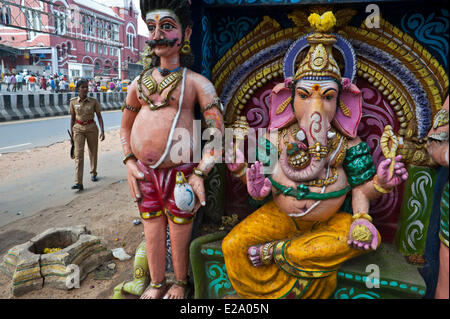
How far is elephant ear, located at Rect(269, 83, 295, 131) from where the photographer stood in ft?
7.96

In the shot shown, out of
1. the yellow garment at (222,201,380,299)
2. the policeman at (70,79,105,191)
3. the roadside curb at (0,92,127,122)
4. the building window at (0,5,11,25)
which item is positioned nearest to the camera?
the yellow garment at (222,201,380,299)

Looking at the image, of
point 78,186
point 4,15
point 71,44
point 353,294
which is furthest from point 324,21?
point 71,44

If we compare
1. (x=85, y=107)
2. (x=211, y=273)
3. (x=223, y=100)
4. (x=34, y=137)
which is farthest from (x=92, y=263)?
(x=34, y=137)

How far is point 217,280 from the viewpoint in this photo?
2.57m

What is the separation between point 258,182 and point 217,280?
0.86 metres

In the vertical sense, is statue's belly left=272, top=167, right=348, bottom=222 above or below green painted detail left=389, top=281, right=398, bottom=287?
above

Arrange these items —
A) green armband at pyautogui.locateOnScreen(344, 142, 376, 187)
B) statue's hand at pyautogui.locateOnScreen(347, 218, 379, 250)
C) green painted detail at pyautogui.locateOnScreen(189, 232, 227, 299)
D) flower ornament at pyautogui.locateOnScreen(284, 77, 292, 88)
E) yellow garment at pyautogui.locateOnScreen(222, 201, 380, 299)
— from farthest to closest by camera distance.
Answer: green painted detail at pyautogui.locateOnScreen(189, 232, 227, 299) < flower ornament at pyautogui.locateOnScreen(284, 77, 292, 88) < green armband at pyautogui.locateOnScreen(344, 142, 376, 187) < yellow garment at pyautogui.locateOnScreen(222, 201, 380, 299) < statue's hand at pyautogui.locateOnScreen(347, 218, 379, 250)

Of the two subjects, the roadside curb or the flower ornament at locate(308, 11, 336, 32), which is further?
the roadside curb

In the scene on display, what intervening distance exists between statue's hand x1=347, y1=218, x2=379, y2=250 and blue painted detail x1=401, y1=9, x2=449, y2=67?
1.27 m

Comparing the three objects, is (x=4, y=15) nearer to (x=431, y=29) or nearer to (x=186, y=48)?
(x=186, y=48)

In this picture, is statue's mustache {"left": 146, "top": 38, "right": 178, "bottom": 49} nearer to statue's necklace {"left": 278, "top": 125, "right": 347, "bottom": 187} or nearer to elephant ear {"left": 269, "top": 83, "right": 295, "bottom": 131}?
elephant ear {"left": 269, "top": 83, "right": 295, "bottom": 131}

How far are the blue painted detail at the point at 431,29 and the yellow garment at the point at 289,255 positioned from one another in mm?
1309

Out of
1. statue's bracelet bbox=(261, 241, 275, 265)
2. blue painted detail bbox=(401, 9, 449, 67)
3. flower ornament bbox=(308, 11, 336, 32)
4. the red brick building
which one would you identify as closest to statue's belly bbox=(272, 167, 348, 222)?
→ statue's bracelet bbox=(261, 241, 275, 265)

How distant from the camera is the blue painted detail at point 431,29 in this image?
2314 mm
